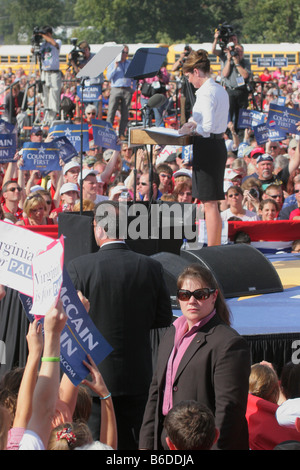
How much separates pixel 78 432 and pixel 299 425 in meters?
0.94

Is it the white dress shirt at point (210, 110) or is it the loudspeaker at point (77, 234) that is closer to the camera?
the loudspeaker at point (77, 234)

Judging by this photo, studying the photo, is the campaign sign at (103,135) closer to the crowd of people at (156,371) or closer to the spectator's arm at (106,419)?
the crowd of people at (156,371)

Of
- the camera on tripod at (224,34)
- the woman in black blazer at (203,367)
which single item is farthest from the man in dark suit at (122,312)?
the camera on tripod at (224,34)

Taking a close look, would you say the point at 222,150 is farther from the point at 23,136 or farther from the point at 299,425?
the point at 23,136

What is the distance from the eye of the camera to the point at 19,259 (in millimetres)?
3053

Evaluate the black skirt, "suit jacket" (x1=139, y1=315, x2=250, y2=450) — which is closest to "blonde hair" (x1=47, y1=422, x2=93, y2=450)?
"suit jacket" (x1=139, y1=315, x2=250, y2=450)

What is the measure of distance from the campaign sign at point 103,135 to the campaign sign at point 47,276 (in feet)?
25.3

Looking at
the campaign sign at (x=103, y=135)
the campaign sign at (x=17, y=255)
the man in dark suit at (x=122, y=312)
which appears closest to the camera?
the campaign sign at (x=17, y=255)

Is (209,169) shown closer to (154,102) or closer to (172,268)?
(154,102)

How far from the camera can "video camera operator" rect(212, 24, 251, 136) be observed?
16.7 meters

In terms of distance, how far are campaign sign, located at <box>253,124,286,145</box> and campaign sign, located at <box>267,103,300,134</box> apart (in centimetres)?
10

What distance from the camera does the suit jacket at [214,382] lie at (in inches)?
145

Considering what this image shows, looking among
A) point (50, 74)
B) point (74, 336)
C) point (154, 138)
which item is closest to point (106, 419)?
point (74, 336)

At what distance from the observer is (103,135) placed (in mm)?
10578
